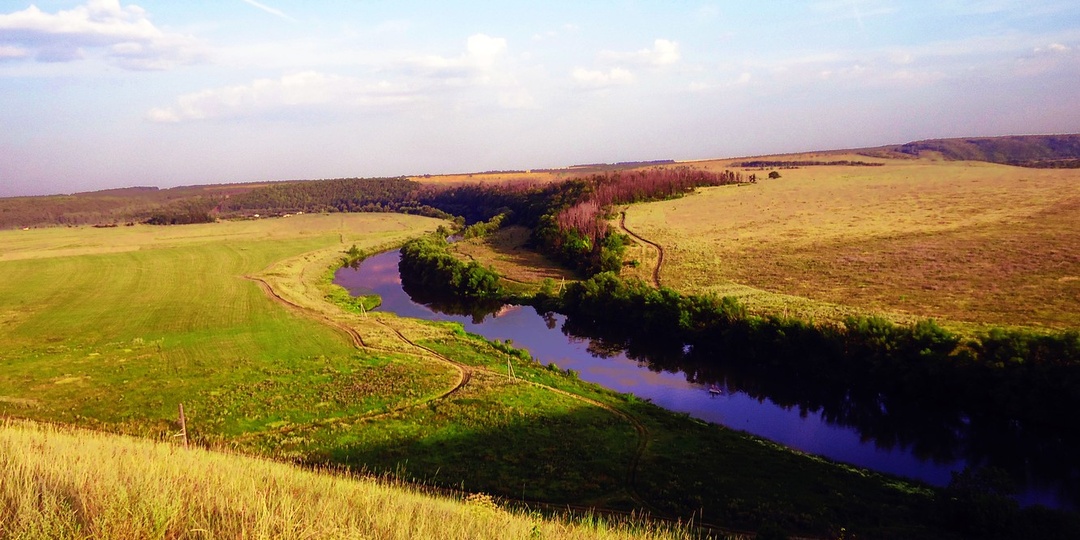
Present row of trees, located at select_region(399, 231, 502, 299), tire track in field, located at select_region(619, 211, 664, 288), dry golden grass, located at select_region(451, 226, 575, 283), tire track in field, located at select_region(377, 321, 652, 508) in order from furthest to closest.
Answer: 1. dry golden grass, located at select_region(451, 226, 575, 283)
2. row of trees, located at select_region(399, 231, 502, 299)
3. tire track in field, located at select_region(619, 211, 664, 288)
4. tire track in field, located at select_region(377, 321, 652, 508)

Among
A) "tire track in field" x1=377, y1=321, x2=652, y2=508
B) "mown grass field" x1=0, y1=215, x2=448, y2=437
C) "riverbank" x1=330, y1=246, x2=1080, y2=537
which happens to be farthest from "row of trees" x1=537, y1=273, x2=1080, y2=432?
"mown grass field" x1=0, y1=215, x2=448, y2=437

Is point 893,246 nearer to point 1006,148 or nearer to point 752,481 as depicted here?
point 752,481

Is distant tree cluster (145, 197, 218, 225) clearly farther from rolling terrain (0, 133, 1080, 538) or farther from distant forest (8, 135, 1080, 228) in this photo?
rolling terrain (0, 133, 1080, 538)

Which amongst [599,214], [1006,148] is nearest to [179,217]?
[599,214]

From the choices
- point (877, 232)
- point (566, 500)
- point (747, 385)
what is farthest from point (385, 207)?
point (566, 500)

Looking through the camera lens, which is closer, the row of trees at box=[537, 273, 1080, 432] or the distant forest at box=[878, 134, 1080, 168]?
the row of trees at box=[537, 273, 1080, 432]

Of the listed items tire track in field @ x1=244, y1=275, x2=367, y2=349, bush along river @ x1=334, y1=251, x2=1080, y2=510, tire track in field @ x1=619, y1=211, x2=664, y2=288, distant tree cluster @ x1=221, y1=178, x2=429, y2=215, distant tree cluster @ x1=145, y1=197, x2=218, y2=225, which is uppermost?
distant tree cluster @ x1=221, y1=178, x2=429, y2=215

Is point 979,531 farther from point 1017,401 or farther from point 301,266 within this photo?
point 301,266
